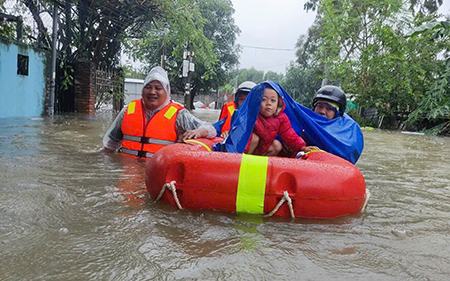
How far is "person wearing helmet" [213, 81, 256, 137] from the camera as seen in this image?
16.9 feet

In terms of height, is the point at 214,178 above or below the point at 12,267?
above

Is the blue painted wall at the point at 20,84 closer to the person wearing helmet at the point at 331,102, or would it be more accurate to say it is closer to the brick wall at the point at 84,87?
the brick wall at the point at 84,87

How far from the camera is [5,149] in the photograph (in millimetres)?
5465

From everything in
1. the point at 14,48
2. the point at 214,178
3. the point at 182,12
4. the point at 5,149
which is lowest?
the point at 5,149

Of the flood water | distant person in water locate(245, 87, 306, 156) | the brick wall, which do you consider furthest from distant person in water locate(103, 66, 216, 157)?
the brick wall

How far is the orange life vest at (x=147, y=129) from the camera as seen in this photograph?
4.65 metres

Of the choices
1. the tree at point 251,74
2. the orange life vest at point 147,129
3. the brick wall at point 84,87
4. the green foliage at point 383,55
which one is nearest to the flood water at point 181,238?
the orange life vest at point 147,129

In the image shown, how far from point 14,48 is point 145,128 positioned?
7827 mm

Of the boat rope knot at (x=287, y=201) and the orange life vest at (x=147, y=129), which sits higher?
the orange life vest at (x=147, y=129)

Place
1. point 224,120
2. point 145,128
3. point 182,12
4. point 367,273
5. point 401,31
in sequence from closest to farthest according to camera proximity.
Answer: point 367,273 < point 145,128 < point 224,120 < point 182,12 < point 401,31

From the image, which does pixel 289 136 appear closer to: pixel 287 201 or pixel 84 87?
pixel 287 201

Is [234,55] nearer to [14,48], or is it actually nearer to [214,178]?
[14,48]

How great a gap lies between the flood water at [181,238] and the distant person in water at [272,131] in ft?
2.97

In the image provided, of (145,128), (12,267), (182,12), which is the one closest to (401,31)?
(182,12)
